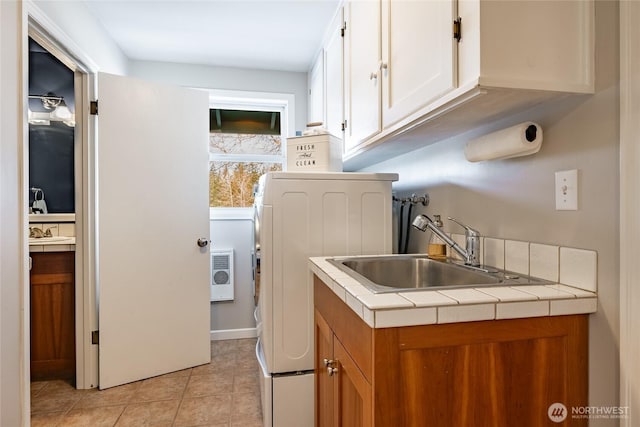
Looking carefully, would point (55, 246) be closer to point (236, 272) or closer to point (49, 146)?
point (49, 146)

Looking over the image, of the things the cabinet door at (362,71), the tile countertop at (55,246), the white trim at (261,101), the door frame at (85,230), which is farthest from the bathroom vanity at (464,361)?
the white trim at (261,101)

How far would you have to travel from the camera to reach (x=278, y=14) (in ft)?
7.36

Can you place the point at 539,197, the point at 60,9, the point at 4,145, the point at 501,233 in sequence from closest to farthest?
the point at 539,197 → the point at 501,233 → the point at 4,145 → the point at 60,9

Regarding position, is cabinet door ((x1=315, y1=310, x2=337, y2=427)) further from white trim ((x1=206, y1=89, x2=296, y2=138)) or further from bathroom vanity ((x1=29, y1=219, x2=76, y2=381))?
white trim ((x1=206, y1=89, x2=296, y2=138))

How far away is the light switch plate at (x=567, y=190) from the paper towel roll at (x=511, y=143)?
0.38ft

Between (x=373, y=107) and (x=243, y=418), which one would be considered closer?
(x=373, y=107)

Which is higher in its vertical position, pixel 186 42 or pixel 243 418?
pixel 186 42

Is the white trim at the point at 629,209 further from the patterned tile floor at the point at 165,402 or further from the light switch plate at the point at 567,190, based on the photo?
the patterned tile floor at the point at 165,402

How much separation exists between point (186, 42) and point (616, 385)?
2987 millimetres

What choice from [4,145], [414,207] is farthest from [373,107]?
[4,145]

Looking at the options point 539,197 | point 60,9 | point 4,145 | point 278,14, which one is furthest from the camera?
point 278,14

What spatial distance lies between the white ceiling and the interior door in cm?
42

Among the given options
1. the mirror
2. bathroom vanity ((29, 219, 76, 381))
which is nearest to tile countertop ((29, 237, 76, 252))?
bathroom vanity ((29, 219, 76, 381))

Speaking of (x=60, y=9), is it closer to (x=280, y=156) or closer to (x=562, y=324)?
(x=280, y=156)
